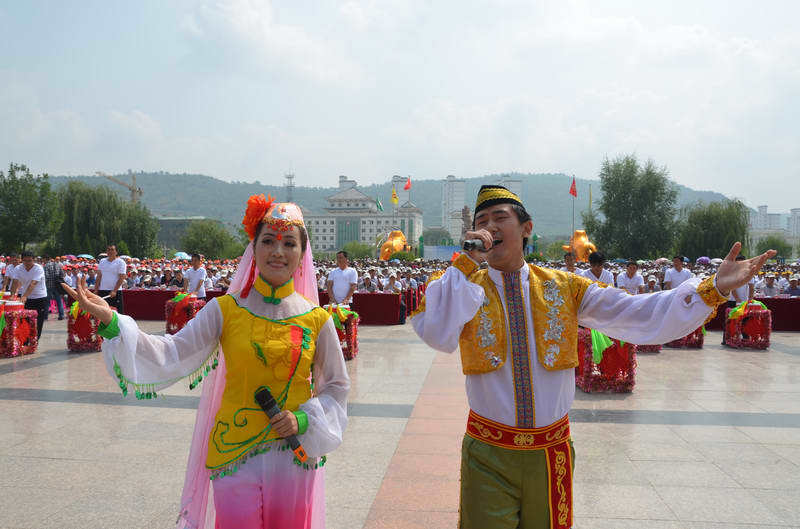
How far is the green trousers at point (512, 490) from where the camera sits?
222cm

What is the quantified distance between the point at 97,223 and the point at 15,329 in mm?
36347

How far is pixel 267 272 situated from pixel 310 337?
1.13 ft

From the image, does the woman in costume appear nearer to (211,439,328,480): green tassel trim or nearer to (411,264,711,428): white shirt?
(211,439,328,480): green tassel trim

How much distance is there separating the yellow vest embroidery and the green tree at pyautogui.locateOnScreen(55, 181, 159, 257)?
137 feet

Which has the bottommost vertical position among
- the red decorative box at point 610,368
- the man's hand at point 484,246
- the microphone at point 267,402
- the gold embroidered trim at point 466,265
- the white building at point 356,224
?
the red decorative box at point 610,368

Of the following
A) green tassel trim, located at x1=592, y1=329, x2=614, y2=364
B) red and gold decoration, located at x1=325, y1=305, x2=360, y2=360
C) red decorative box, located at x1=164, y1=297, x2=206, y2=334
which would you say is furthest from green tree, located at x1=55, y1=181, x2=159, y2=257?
green tassel trim, located at x1=592, y1=329, x2=614, y2=364

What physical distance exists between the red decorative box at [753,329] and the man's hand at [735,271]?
1020 cm

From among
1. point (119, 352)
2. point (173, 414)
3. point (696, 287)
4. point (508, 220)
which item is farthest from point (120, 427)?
point (696, 287)

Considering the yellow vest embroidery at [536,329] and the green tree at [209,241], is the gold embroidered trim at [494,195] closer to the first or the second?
the yellow vest embroidery at [536,329]

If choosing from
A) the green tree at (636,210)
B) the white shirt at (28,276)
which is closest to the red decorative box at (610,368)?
the white shirt at (28,276)

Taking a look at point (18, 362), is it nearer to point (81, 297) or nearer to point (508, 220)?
point (81, 297)

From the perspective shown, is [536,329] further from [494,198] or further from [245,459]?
[245,459]

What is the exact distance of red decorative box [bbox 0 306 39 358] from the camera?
30.0ft

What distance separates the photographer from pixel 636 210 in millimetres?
41188
